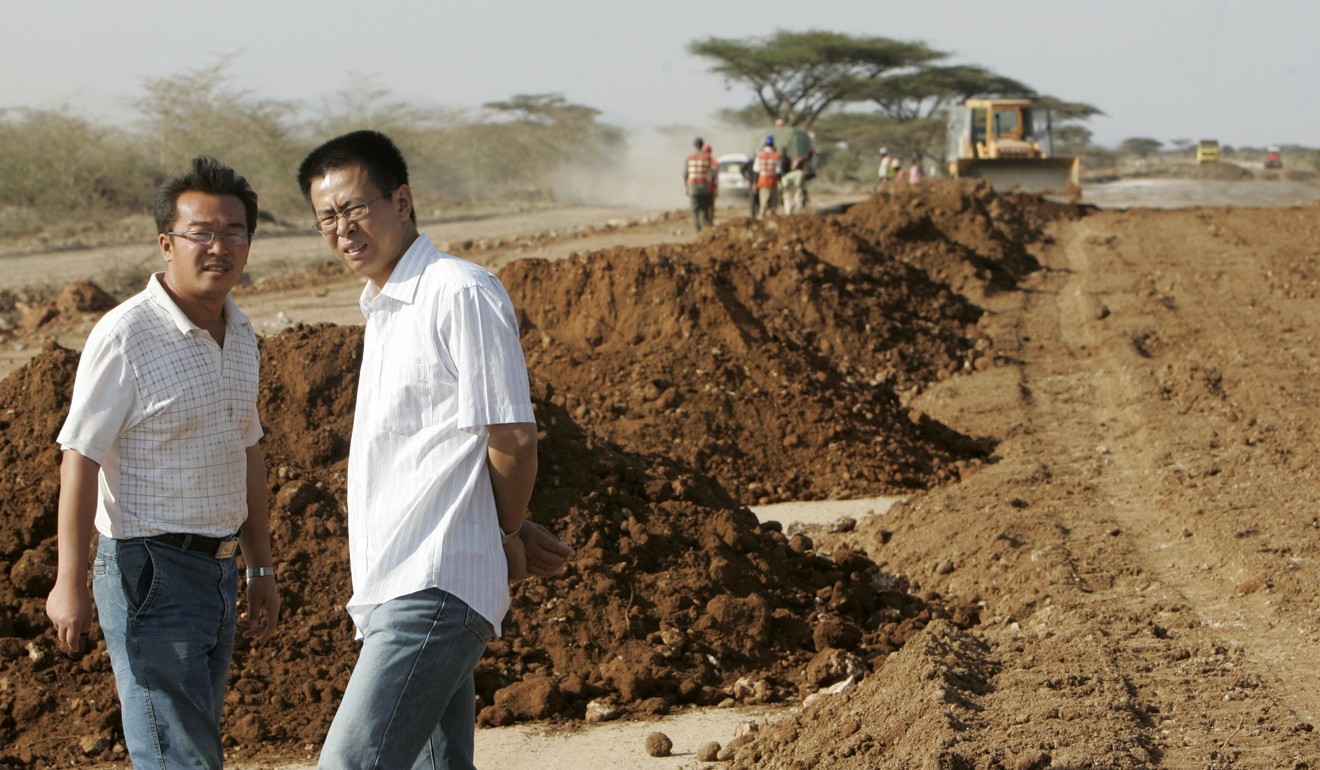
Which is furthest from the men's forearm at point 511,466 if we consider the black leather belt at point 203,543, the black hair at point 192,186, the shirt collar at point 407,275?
the black hair at point 192,186

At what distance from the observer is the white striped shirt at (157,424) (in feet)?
9.88

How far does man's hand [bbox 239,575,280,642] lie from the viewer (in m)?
3.49

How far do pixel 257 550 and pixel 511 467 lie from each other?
3.70ft

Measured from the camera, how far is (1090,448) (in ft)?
29.7

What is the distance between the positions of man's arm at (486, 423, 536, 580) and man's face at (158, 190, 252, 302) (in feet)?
3.12

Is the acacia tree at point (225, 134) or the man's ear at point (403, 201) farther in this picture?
the acacia tree at point (225, 134)

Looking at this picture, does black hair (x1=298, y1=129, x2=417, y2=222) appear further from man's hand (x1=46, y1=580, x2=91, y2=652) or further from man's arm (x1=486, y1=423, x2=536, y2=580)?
man's hand (x1=46, y1=580, x2=91, y2=652)

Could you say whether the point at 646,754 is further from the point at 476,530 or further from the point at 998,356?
the point at 998,356

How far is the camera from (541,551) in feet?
9.43

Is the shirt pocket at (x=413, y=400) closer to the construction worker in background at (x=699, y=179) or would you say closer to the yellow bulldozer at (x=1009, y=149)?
the construction worker in background at (x=699, y=179)

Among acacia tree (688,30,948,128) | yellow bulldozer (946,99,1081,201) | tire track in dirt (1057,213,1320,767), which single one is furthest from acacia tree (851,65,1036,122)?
tire track in dirt (1057,213,1320,767)

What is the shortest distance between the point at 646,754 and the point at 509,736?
0.56m

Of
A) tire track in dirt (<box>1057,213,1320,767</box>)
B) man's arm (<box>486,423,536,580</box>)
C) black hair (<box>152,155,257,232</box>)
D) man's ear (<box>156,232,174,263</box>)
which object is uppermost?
black hair (<box>152,155,257,232</box>)

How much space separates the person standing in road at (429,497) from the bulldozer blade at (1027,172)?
27.1 meters
